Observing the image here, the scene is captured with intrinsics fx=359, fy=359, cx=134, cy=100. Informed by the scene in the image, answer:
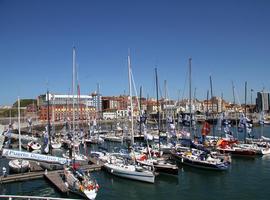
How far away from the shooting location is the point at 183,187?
98.9 feet

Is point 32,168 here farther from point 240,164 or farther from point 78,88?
point 240,164

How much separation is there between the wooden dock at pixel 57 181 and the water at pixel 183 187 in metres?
0.42

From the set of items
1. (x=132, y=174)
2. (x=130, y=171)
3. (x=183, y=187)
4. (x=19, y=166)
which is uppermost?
(x=19, y=166)

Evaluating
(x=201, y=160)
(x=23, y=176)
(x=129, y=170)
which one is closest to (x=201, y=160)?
(x=201, y=160)

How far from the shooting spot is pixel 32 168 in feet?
115

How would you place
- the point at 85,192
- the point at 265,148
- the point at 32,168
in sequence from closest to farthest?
1. the point at 85,192
2. the point at 32,168
3. the point at 265,148

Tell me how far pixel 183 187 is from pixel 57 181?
34.6 feet

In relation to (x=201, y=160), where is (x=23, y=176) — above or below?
below

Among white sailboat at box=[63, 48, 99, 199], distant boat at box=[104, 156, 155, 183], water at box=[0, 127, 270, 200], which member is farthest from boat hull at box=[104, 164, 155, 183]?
white sailboat at box=[63, 48, 99, 199]

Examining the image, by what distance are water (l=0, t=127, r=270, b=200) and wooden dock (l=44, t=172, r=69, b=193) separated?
0.42 m

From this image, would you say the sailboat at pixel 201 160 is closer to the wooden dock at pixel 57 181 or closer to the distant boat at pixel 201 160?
the distant boat at pixel 201 160

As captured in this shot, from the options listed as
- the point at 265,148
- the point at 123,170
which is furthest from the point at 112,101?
the point at 123,170

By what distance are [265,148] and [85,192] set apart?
1142 inches

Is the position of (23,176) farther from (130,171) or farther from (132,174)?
(132,174)
